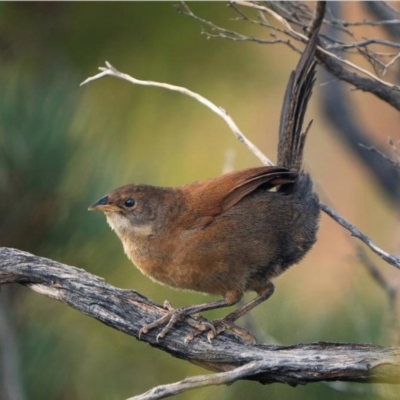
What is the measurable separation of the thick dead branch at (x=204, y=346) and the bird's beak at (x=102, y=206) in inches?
22.1

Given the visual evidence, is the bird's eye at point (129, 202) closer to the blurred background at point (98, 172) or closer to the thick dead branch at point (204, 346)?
the blurred background at point (98, 172)

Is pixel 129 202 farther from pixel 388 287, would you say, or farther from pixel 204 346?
pixel 388 287

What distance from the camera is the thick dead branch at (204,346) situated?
2.63 meters

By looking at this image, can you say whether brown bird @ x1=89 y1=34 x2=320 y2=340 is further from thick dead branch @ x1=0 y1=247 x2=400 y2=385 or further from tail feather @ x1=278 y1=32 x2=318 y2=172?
thick dead branch @ x1=0 y1=247 x2=400 y2=385

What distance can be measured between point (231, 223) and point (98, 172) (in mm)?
845

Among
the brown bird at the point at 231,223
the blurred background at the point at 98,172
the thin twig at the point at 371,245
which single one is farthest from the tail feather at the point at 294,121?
the thin twig at the point at 371,245

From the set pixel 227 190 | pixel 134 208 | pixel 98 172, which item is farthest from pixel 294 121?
pixel 98 172

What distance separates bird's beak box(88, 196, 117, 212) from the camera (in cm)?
354

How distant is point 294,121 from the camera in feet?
11.7

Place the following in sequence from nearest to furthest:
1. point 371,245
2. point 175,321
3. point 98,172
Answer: point 371,245 < point 175,321 < point 98,172

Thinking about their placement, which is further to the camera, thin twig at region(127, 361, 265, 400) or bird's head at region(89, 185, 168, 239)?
bird's head at region(89, 185, 168, 239)

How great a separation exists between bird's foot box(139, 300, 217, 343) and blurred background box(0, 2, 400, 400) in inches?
25.6

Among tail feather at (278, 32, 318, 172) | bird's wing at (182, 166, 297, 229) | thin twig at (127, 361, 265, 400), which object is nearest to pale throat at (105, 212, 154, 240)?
bird's wing at (182, 166, 297, 229)

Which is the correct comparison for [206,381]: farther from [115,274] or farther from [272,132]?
[272,132]
